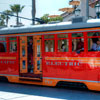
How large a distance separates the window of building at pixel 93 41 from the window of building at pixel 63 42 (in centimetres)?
104

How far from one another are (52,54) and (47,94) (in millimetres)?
2066

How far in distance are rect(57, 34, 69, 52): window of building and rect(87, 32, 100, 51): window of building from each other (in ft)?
3.41

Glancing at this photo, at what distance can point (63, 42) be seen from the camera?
1128 centimetres

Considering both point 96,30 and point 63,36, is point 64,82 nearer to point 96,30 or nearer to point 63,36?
point 63,36

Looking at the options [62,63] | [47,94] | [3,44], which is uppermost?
[3,44]

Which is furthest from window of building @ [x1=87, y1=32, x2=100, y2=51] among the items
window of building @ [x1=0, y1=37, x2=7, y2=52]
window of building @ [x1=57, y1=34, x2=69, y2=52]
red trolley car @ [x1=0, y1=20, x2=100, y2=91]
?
window of building @ [x1=0, y1=37, x2=7, y2=52]

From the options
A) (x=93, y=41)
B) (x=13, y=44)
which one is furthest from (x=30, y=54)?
(x=93, y=41)

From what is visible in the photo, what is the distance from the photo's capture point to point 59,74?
37.3ft

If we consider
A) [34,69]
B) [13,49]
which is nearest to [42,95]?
[34,69]

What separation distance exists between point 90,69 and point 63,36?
1.84 m

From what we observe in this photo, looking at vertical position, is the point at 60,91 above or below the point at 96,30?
below

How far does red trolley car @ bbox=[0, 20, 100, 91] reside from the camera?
10477mm

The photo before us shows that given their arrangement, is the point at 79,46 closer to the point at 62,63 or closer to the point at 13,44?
the point at 62,63

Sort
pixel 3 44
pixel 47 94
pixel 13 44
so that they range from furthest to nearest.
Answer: pixel 3 44
pixel 13 44
pixel 47 94
